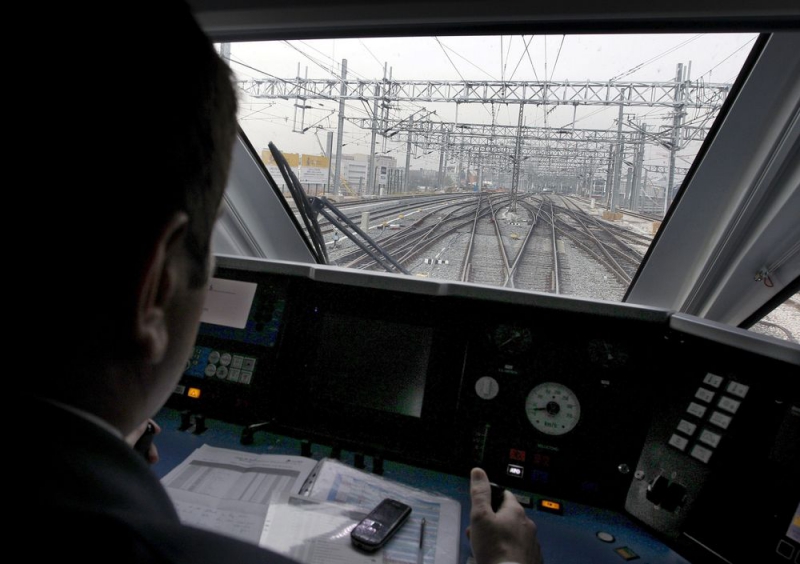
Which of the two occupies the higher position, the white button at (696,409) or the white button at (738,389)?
the white button at (738,389)

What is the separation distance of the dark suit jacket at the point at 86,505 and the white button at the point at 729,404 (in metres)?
1.23

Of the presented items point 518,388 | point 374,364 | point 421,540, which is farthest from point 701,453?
point 374,364

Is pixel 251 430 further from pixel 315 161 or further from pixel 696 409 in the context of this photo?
pixel 696 409

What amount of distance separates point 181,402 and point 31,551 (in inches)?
69.7

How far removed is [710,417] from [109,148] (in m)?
1.46

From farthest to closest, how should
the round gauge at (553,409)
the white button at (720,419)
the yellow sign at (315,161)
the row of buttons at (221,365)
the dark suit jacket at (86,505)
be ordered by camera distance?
the yellow sign at (315,161), the row of buttons at (221,365), the round gauge at (553,409), the white button at (720,419), the dark suit jacket at (86,505)

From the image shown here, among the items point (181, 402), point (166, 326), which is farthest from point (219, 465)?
point (166, 326)

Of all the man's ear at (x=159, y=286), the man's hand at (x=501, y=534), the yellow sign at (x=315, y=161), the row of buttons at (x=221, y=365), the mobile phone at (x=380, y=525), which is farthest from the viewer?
the yellow sign at (x=315, y=161)

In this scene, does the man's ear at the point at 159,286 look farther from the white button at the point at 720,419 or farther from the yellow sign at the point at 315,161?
the yellow sign at the point at 315,161

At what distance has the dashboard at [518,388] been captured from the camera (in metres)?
1.29

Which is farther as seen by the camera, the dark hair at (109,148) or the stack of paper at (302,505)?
the stack of paper at (302,505)

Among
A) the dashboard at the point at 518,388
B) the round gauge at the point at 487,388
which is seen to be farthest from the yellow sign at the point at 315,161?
the round gauge at the point at 487,388

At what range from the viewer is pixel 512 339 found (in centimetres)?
172

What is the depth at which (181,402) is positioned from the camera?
201cm
